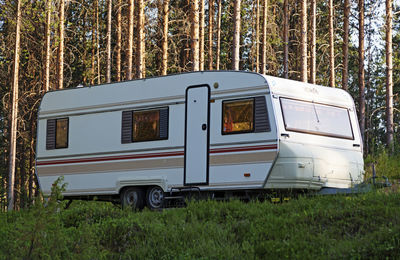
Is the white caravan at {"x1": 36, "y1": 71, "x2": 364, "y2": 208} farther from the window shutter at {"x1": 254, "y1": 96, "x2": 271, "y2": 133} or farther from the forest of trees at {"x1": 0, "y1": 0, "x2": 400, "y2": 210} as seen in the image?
the forest of trees at {"x1": 0, "y1": 0, "x2": 400, "y2": 210}

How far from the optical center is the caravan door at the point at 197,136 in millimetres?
12695

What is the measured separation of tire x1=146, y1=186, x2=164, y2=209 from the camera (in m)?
13.5

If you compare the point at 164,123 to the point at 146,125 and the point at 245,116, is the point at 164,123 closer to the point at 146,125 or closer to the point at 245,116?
the point at 146,125

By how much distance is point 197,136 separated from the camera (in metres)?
12.9

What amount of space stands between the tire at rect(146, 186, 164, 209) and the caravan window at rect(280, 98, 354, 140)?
3.20m

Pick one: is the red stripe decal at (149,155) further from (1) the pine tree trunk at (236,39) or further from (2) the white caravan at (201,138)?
(1) the pine tree trunk at (236,39)

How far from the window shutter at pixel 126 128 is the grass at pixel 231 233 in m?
3.07

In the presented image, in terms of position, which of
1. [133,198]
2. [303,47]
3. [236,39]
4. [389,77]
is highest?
[303,47]

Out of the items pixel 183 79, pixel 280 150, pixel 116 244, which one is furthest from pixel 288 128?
pixel 116 244

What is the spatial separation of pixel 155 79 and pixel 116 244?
15.8 ft

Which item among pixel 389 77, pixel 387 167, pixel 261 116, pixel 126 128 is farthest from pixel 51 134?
pixel 389 77

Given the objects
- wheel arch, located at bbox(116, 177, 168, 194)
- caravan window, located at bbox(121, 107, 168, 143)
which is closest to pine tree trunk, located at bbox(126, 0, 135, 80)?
caravan window, located at bbox(121, 107, 168, 143)

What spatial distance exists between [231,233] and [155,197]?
428 cm

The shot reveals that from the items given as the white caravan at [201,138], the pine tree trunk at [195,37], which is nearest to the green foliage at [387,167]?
the white caravan at [201,138]
